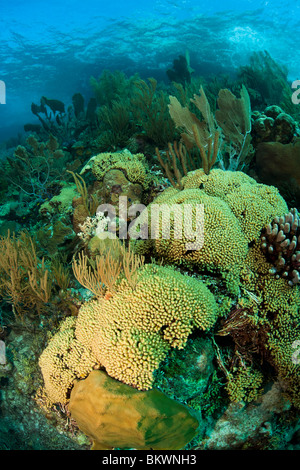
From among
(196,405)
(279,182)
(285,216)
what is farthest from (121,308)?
(279,182)

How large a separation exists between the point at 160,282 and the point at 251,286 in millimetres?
1170

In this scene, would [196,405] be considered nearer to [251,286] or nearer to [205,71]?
[251,286]

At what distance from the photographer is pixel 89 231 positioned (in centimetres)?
394

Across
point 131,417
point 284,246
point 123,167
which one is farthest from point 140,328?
point 123,167

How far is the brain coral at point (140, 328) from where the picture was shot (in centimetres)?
201

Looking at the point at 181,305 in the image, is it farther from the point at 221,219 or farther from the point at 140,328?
the point at 221,219

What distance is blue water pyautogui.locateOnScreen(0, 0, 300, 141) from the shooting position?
22.0 m

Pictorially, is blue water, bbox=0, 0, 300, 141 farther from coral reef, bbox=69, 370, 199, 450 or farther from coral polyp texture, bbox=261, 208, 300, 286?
coral reef, bbox=69, 370, 199, 450

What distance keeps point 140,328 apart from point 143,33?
Result: 2968cm

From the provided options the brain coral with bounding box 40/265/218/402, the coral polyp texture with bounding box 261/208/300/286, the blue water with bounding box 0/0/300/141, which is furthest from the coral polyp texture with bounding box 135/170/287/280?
the blue water with bounding box 0/0/300/141

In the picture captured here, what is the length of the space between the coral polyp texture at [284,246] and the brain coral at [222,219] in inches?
6.2

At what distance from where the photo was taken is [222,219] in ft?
8.63

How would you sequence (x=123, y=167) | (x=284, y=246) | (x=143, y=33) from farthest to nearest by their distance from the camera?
(x=143, y=33) → (x=123, y=167) → (x=284, y=246)

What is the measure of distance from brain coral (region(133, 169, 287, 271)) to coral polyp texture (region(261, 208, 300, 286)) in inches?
6.2
